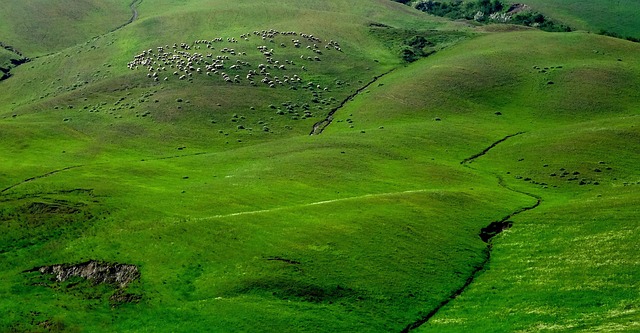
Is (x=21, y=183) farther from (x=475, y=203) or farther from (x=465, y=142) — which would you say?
(x=465, y=142)

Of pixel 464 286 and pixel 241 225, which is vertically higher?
pixel 241 225

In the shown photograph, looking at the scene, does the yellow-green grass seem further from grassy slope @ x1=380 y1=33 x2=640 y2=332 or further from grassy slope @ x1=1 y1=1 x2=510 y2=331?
grassy slope @ x1=1 y1=1 x2=510 y2=331

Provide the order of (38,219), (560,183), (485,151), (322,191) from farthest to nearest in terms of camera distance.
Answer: (485,151), (560,183), (322,191), (38,219)

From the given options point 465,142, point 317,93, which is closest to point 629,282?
point 465,142

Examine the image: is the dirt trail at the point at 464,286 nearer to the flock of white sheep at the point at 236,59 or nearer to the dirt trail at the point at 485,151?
the dirt trail at the point at 485,151

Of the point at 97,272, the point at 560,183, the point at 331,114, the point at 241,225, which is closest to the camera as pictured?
the point at 97,272

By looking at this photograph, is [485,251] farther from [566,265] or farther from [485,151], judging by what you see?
[485,151]

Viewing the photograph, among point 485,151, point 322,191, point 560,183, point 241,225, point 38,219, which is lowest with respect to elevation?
point 485,151

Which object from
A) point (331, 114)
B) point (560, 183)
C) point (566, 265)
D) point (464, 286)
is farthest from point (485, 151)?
point (464, 286)
